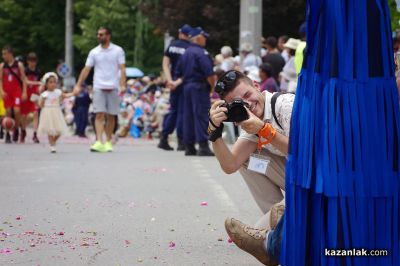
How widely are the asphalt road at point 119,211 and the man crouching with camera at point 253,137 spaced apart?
0.54 metres

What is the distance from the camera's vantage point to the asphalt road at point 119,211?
731cm

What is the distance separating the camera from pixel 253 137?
670cm

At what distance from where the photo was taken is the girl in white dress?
18.5 m

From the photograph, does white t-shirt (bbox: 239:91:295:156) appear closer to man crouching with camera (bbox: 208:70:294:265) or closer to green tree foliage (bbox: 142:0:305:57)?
man crouching with camera (bbox: 208:70:294:265)

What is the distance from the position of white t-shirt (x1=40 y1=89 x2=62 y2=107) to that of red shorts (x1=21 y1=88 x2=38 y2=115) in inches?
111

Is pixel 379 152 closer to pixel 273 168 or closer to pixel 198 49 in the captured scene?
pixel 273 168

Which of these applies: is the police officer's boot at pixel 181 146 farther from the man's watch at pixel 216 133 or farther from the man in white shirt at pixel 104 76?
the man's watch at pixel 216 133

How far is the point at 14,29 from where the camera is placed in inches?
2386

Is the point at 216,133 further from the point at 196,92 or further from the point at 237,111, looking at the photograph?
the point at 196,92

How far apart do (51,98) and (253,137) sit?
13.0m

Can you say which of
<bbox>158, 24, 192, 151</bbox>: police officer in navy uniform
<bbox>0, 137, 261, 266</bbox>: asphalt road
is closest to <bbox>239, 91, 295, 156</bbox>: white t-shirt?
<bbox>0, 137, 261, 266</bbox>: asphalt road

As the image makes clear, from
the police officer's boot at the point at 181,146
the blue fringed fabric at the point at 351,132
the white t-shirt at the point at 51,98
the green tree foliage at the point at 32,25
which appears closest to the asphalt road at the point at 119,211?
the blue fringed fabric at the point at 351,132

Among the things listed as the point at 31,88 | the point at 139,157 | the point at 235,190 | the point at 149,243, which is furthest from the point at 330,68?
the point at 31,88

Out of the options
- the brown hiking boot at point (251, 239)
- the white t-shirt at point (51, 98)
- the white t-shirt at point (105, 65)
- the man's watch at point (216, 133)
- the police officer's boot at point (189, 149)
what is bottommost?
the police officer's boot at point (189, 149)
